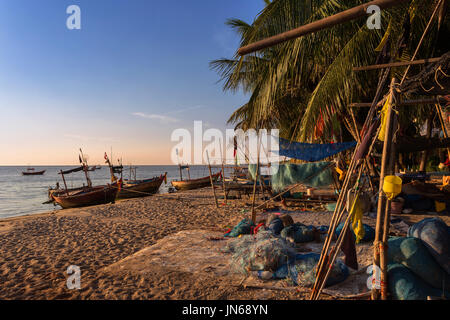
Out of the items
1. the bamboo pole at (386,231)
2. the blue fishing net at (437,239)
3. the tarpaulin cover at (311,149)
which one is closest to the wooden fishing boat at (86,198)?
the tarpaulin cover at (311,149)

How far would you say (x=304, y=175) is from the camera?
9930 millimetres

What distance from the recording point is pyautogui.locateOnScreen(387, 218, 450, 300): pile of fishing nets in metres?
3.20

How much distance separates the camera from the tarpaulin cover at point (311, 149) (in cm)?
955

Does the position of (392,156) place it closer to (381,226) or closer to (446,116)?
(381,226)

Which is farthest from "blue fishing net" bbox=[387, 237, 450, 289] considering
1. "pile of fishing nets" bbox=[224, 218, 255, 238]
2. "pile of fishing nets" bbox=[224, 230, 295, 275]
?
"pile of fishing nets" bbox=[224, 218, 255, 238]

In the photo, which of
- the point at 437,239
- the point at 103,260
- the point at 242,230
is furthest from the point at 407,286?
the point at 103,260

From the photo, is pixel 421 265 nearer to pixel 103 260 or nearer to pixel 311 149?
pixel 103 260

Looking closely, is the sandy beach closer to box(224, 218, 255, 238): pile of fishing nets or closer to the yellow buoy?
box(224, 218, 255, 238): pile of fishing nets

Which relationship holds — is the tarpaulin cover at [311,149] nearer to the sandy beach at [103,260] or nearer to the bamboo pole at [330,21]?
the sandy beach at [103,260]

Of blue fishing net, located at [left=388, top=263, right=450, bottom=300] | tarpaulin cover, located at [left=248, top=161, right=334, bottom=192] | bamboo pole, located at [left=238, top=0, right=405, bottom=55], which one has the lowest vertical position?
blue fishing net, located at [left=388, top=263, right=450, bottom=300]

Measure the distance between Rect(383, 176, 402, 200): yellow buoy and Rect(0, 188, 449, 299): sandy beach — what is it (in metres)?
2.06

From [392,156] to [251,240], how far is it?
342 cm

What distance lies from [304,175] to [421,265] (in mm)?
6612

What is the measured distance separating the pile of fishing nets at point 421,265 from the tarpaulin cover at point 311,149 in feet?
19.9
